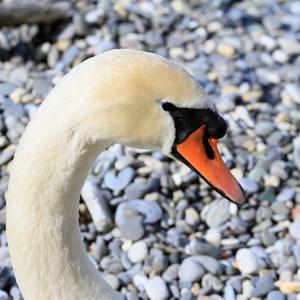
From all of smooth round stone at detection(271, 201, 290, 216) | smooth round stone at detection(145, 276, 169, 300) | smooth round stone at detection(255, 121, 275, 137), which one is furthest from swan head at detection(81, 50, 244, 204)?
smooth round stone at detection(255, 121, 275, 137)

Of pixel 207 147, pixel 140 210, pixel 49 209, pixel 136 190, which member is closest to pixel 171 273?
pixel 140 210

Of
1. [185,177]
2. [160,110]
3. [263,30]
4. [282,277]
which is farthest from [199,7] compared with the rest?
[160,110]

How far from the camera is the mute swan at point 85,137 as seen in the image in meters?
2.15

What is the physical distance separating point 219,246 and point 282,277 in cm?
28

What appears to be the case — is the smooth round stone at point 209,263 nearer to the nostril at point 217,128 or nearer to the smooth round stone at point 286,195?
the smooth round stone at point 286,195

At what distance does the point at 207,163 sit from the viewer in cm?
245

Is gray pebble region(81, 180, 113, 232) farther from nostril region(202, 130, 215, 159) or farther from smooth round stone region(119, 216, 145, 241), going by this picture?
nostril region(202, 130, 215, 159)

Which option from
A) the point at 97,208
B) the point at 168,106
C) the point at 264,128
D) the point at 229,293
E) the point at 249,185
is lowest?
the point at 264,128

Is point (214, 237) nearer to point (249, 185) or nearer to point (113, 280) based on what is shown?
point (249, 185)

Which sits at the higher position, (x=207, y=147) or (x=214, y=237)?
(x=207, y=147)

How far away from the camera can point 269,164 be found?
13.3 ft

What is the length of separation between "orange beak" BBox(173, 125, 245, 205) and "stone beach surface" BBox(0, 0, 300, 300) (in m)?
0.99

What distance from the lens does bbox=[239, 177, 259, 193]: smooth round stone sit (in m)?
3.88

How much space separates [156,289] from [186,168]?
66cm
